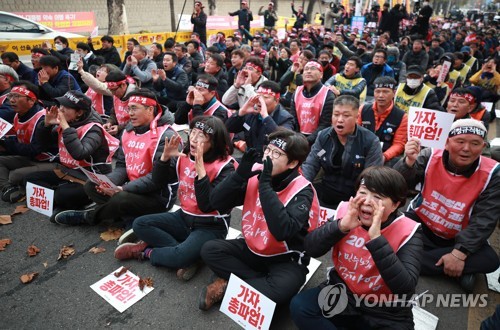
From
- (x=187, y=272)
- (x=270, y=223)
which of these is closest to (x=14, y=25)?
(x=187, y=272)

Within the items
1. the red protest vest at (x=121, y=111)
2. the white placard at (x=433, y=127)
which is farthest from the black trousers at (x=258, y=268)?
the red protest vest at (x=121, y=111)

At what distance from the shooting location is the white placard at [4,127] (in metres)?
4.50

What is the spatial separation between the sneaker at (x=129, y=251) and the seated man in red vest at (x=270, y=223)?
2.91 feet

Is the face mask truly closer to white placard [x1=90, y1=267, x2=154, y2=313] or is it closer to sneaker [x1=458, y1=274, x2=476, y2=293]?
sneaker [x1=458, y1=274, x2=476, y2=293]

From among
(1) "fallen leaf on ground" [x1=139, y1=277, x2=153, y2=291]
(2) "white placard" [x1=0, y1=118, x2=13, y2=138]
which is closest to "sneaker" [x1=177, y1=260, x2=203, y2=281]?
(1) "fallen leaf on ground" [x1=139, y1=277, x2=153, y2=291]

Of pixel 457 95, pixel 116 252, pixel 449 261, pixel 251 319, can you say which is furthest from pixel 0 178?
pixel 457 95

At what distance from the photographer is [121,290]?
3088 millimetres

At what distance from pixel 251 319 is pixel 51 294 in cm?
181

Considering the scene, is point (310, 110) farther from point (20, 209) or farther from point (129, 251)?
point (20, 209)

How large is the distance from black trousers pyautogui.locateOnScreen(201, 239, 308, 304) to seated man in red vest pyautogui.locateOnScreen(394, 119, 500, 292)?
136 cm

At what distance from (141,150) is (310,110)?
2743mm

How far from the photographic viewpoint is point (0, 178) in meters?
4.74

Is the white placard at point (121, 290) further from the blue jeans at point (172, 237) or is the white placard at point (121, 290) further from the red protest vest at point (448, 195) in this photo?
the red protest vest at point (448, 195)

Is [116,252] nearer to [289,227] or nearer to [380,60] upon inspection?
[289,227]
